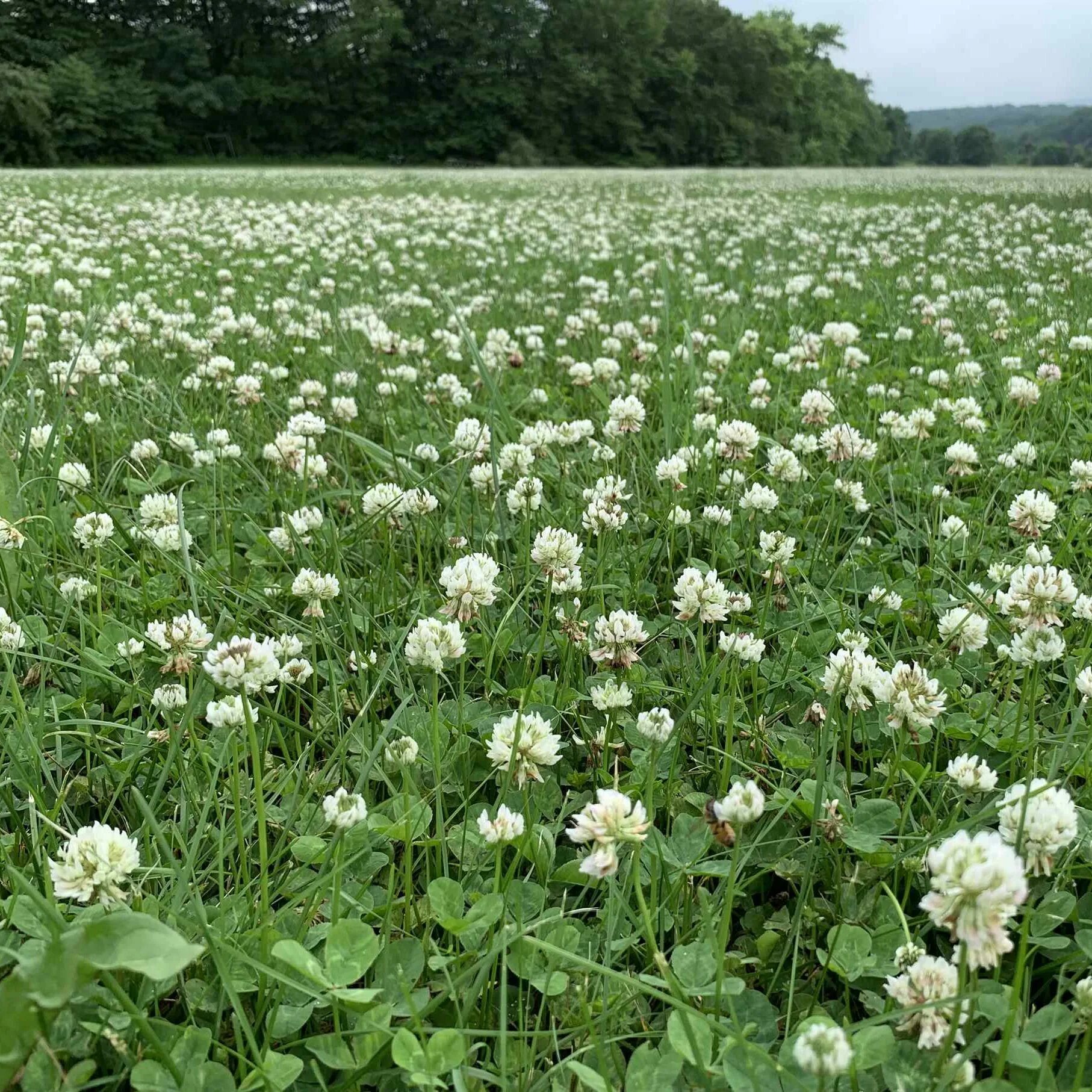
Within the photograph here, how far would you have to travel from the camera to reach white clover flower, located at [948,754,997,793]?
1.25m

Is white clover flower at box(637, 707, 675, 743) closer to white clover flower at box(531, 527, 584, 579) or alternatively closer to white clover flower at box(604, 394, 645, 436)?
white clover flower at box(531, 527, 584, 579)

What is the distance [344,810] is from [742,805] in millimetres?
472

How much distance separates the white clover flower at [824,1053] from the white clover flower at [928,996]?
0.13 meters

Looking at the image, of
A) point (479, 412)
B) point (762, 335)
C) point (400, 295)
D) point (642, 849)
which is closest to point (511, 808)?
point (642, 849)

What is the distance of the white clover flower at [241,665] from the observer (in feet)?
3.76

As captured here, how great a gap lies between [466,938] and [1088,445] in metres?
2.54

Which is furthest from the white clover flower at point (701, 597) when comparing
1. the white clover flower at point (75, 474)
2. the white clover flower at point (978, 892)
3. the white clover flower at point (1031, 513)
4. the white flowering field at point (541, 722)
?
the white clover flower at point (75, 474)

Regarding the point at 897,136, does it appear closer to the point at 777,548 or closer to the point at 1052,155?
the point at 1052,155

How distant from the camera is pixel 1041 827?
1034mm

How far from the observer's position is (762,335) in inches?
170

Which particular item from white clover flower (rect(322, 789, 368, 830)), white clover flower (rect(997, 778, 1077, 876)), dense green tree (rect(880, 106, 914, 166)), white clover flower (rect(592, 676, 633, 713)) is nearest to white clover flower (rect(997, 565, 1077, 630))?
white clover flower (rect(997, 778, 1077, 876))

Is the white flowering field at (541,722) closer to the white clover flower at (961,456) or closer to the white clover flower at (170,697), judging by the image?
the white clover flower at (170,697)

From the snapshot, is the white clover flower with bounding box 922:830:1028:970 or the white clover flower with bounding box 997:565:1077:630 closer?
the white clover flower with bounding box 922:830:1028:970

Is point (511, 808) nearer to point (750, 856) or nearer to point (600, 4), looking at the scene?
point (750, 856)
